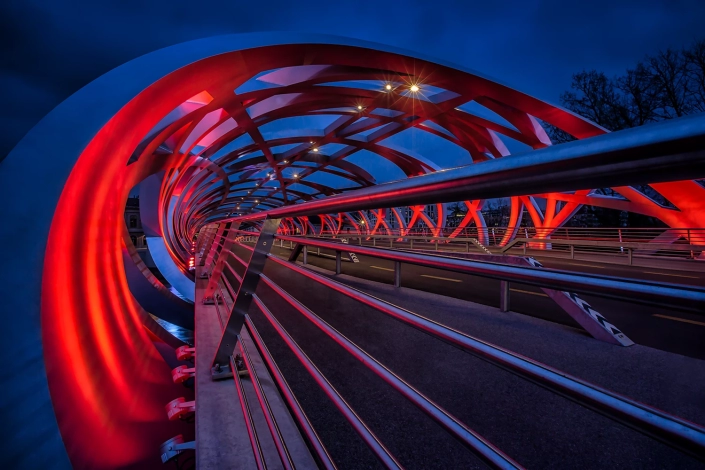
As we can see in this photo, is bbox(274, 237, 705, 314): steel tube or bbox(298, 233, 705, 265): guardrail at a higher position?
bbox(274, 237, 705, 314): steel tube

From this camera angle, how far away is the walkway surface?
70.1 inches

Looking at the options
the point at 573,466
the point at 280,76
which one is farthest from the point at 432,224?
the point at 573,466

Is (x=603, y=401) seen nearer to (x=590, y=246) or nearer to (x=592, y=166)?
(x=592, y=166)

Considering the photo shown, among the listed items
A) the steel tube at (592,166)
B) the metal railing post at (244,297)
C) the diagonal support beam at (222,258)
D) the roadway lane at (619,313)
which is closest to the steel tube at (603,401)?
the steel tube at (592,166)

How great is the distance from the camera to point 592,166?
540 millimetres

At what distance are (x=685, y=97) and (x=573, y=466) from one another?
23.3 m

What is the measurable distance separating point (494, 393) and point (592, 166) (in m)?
2.22

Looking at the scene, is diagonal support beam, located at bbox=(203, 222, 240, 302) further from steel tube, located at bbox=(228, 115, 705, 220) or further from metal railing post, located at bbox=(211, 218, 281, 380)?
steel tube, located at bbox=(228, 115, 705, 220)

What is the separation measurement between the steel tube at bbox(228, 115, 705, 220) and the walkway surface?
1.56 meters

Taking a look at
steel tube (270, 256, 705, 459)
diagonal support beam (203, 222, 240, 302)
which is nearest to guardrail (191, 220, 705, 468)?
steel tube (270, 256, 705, 459)

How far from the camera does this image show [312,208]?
1.46 metres

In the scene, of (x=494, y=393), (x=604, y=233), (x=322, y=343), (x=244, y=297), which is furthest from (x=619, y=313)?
(x=604, y=233)

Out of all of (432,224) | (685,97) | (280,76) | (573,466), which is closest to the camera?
(573,466)

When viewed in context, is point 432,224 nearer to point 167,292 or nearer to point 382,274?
point 382,274
